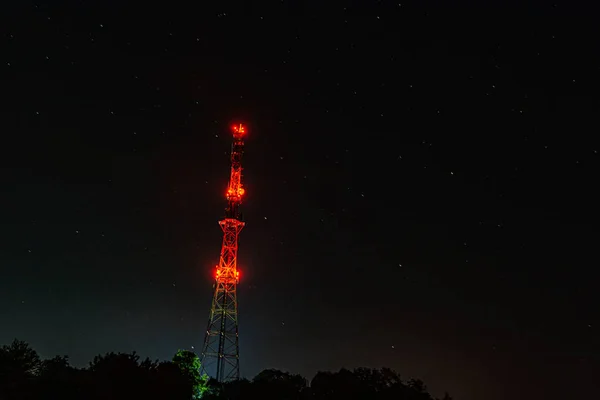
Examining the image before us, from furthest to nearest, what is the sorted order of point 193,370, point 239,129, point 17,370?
1. point 239,129
2. point 193,370
3. point 17,370

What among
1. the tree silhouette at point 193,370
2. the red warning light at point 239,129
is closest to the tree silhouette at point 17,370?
the tree silhouette at point 193,370

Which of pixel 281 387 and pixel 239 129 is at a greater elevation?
pixel 239 129

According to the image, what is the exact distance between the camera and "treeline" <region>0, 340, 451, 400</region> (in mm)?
36531

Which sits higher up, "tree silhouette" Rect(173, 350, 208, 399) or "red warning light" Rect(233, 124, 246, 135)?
"red warning light" Rect(233, 124, 246, 135)

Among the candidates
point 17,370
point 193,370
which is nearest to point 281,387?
point 193,370

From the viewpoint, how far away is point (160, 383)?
40.5 meters

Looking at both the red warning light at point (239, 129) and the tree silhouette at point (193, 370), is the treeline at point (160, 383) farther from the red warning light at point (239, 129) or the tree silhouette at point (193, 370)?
the red warning light at point (239, 129)

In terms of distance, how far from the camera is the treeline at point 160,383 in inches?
1438

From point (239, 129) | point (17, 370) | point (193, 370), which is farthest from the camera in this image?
point (239, 129)

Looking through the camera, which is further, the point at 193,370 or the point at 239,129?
the point at 239,129

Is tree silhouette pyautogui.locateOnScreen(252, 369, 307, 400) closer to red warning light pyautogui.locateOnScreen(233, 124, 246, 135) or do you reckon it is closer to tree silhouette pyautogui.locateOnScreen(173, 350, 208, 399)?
tree silhouette pyautogui.locateOnScreen(173, 350, 208, 399)

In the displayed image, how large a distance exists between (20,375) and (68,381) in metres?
3.30

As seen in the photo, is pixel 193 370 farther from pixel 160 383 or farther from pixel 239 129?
pixel 239 129

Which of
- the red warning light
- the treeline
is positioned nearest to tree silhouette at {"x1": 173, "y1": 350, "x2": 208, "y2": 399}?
the treeline
